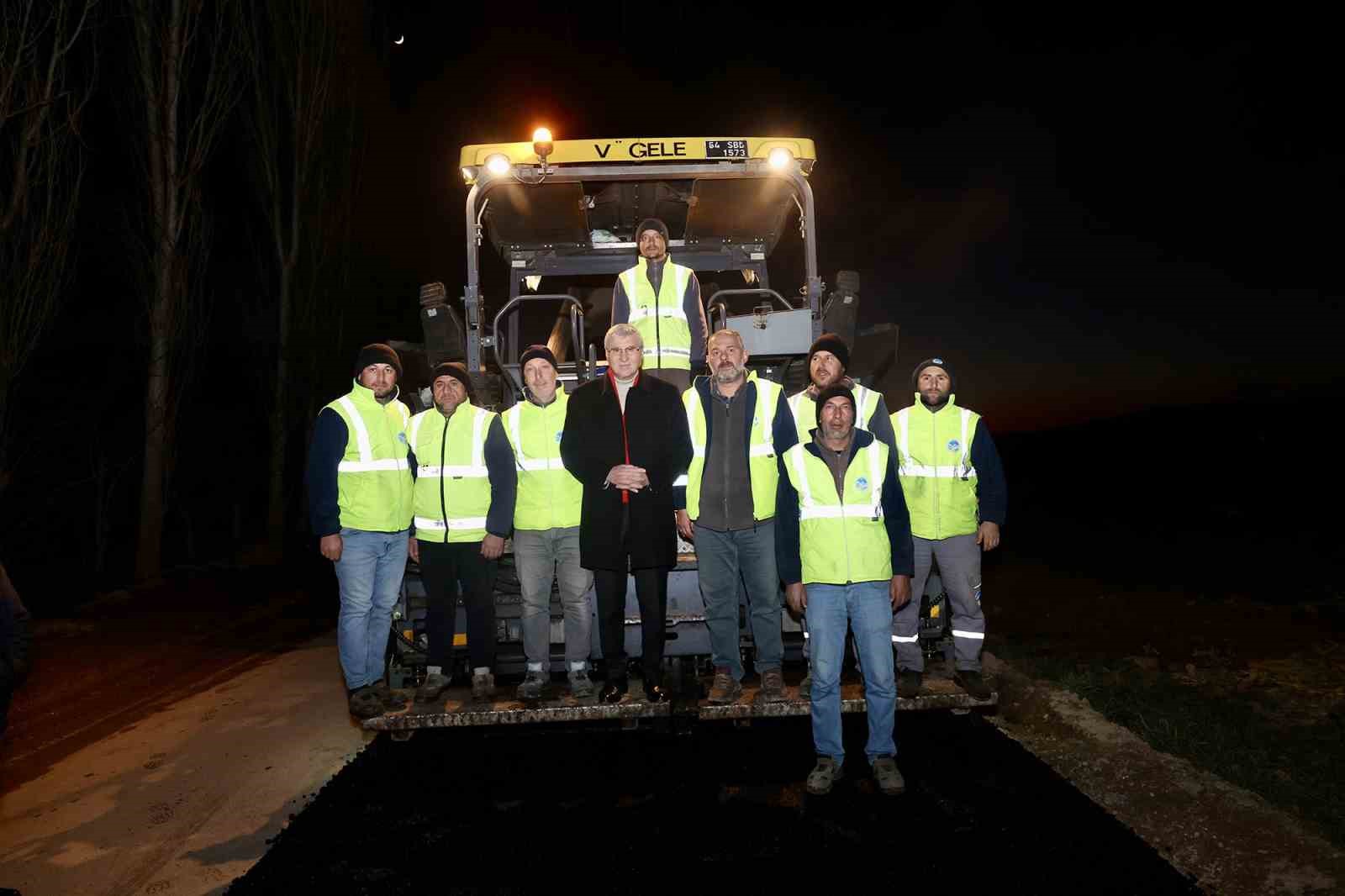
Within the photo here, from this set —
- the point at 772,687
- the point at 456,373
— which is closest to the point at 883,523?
the point at 772,687

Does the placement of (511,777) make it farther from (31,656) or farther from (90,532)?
(90,532)

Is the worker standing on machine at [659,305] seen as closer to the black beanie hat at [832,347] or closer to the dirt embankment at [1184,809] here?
the black beanie hat at [832,347]

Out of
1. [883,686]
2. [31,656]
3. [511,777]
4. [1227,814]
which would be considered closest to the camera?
[31,656]

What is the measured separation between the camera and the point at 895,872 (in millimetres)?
3525

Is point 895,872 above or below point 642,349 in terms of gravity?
below

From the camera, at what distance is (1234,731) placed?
17.3 ft

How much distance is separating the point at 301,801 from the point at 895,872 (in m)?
2.86

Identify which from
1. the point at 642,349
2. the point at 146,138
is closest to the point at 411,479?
the point at 642,349

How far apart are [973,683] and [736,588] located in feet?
4.53

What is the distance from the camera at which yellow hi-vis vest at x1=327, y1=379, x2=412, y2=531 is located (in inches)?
199

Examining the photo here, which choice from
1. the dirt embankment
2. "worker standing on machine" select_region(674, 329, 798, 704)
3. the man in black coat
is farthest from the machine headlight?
the dirt embankment

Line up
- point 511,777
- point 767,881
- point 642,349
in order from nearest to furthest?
point 767,881 → point 511,777 → point 642,349

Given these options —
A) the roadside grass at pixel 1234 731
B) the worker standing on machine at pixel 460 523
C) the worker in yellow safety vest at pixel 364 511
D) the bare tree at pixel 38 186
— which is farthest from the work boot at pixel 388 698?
the bare tree at pixel 38 186

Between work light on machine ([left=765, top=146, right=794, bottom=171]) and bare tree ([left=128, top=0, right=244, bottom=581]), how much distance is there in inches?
401
